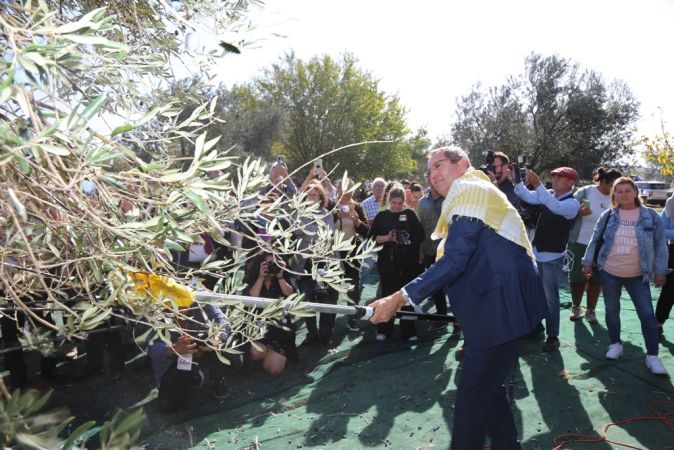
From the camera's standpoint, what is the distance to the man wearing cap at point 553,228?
5.56 meters

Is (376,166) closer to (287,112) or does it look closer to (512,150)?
(287,112)

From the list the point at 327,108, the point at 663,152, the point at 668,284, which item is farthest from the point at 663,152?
the point at 327,108

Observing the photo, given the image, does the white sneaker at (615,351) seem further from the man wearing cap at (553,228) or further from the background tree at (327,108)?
the background tree at (327,108)

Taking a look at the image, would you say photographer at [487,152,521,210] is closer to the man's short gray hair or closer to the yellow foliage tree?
the man's short gray hair

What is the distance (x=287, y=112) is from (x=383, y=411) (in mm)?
35809

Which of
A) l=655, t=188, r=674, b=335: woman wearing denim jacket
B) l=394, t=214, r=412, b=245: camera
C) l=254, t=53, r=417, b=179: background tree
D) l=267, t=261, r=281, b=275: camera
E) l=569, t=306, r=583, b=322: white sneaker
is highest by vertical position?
l=254, t=53, r=417, b=179: background tree

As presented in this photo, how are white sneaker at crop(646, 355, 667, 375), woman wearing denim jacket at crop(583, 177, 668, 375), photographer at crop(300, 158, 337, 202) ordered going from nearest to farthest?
photographer at crop(300, 158, 337, 202) < white sneaker at crop(646, 355, 667, 375) < woman wearing denim jacket at crop(583, 177, 668, 375)

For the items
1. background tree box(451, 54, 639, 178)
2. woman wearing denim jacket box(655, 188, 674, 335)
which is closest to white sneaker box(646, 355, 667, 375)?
woman wearing denim jacket box(655, 188, 674, 335)

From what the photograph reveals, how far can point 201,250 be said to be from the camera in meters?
6.48

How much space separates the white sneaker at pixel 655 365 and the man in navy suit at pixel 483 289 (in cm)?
250

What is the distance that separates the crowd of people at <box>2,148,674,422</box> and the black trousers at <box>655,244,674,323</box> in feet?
0.04

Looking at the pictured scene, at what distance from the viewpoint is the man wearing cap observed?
556 cm

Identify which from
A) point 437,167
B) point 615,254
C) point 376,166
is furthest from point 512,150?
point 437,167

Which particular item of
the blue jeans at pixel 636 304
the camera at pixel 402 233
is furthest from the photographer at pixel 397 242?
the blue jeans at pixel 636 304
